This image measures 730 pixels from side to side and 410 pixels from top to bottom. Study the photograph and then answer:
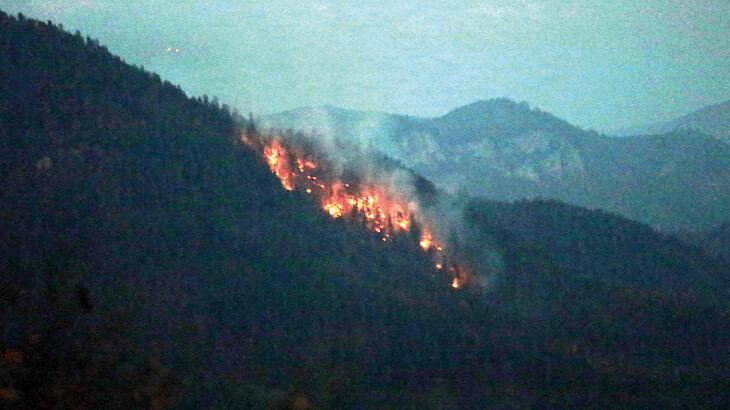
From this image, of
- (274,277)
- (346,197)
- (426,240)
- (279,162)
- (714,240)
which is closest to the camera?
(274,277)

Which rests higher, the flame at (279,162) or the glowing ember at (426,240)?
the flame at (279,162)

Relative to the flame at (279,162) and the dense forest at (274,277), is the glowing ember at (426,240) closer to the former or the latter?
the dense forest at (274,277)

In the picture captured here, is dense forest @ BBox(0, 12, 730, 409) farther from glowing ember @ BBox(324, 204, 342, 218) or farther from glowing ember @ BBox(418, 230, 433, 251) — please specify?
glowing ember @ BBox(418, 230, 433, 251)

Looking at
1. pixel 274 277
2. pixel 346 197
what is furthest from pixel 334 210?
pixel 274 277

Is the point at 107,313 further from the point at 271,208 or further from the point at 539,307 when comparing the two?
the point at 539,307

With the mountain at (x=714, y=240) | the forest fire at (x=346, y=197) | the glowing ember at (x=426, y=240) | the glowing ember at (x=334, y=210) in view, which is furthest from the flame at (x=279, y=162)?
the mountain at (x=714, y=240)

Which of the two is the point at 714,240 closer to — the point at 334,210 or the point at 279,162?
the point at 334,210
